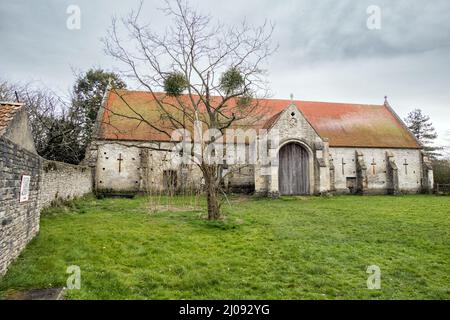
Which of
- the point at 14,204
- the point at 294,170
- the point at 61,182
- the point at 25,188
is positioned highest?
the point at 294,170

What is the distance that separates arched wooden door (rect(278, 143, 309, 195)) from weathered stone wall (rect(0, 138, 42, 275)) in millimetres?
17272

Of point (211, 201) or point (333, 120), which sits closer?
point (211, 201)

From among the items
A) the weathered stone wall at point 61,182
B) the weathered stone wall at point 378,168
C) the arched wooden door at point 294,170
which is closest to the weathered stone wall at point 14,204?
the weathered stone wall at point 61,182

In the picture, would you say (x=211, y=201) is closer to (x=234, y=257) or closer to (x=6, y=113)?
(x=234, y=257)

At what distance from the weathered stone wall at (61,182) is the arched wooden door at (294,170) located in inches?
520

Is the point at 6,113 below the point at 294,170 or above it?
above

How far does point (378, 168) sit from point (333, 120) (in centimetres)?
571

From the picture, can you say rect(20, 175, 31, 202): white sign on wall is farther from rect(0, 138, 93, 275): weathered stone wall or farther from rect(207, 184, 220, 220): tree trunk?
rect(207, 184, 220, 220): tree trunk

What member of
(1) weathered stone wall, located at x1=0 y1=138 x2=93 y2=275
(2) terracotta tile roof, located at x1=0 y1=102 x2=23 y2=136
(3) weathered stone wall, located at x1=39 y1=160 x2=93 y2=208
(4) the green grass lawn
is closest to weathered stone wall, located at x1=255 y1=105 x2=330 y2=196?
(4) the green grass lawn

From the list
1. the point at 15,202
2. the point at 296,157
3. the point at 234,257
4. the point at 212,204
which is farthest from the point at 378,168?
the point at 15,202

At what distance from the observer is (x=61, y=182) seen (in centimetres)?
1363

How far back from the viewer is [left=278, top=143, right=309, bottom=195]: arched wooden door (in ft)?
74.9

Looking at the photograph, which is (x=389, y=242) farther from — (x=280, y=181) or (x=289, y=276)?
(x=280, y=181)
